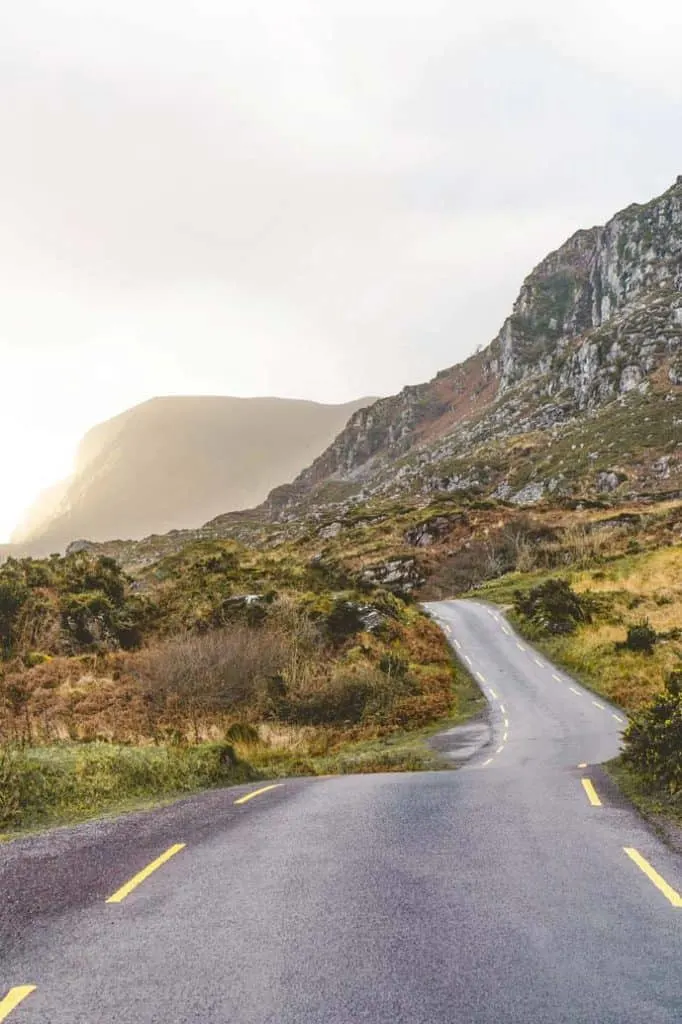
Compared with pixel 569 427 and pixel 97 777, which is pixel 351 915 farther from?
pixel 569 427

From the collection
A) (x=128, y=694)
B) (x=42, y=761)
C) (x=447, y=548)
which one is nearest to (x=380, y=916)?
(x=42, y=761)

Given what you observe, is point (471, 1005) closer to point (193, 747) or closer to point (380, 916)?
point (380, 916)

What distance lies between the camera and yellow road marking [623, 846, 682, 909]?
6.67m

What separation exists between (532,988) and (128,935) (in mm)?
3260

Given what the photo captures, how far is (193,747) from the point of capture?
1563 cm

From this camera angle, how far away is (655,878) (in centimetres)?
727

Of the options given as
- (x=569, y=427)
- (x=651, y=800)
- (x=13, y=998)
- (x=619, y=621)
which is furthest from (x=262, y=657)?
(x=569, y=427)

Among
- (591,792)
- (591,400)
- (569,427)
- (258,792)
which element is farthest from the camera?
(591,400)

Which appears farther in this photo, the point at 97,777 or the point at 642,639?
the point at 642,639

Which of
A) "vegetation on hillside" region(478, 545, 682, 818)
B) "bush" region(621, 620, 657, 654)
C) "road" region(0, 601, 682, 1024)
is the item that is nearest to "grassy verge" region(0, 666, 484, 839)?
"road" region(0, 601, 682, 1024)

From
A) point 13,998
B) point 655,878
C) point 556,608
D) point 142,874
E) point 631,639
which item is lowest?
point 631,639

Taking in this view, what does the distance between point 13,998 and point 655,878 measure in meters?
6.11

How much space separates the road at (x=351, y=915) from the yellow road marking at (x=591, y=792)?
0.08m

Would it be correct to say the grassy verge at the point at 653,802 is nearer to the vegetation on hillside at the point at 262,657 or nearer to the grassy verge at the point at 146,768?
the vegetation on hillside at the point at 262,657
